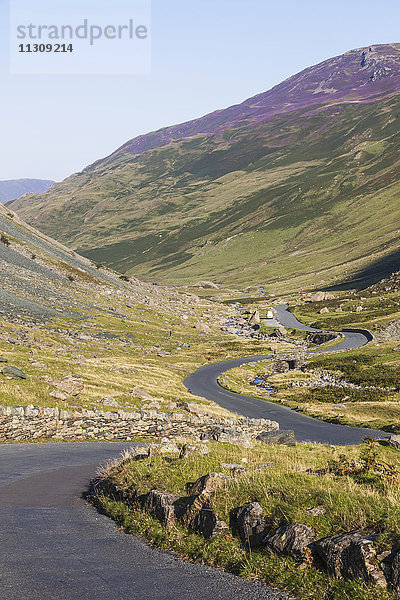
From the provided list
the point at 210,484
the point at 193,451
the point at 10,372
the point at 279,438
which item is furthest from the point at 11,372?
the point at 210,484

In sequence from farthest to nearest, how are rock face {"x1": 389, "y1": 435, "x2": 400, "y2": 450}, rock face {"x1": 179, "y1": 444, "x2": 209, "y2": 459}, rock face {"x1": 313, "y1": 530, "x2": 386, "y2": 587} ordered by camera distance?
rock face {"x1": 389, "y1": 435, "x2": 400, "y2": 450}
rock face {"x1": 179, "y1": 444, "x2": 209, "y2": 459}
rock face {"x1": 313, "y1": 530, "x2": 386, "y2": 587}


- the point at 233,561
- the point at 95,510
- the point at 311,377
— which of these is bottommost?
the point at 311,377

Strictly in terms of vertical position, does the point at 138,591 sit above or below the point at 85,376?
above

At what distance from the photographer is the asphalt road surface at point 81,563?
1089 centimetres

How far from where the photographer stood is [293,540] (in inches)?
464

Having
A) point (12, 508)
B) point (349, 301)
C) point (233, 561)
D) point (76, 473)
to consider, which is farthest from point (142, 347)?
point (349, 301)

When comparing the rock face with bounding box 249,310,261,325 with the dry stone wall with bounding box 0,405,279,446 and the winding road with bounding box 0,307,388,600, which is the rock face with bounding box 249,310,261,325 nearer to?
the dry stone wall with bounding box 0,405,279,446

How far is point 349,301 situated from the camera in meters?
186

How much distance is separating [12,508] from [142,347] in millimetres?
85006

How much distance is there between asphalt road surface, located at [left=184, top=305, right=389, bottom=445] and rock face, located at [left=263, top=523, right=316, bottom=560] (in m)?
36.7

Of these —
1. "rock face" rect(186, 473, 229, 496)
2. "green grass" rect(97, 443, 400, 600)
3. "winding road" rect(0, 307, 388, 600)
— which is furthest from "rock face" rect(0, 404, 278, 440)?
"rock face" rect(186, 473, 229, 496)

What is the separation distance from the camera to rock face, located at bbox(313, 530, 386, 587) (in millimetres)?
10188

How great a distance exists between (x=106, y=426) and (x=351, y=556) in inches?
1270

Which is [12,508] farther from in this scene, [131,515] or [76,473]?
[76,473]
